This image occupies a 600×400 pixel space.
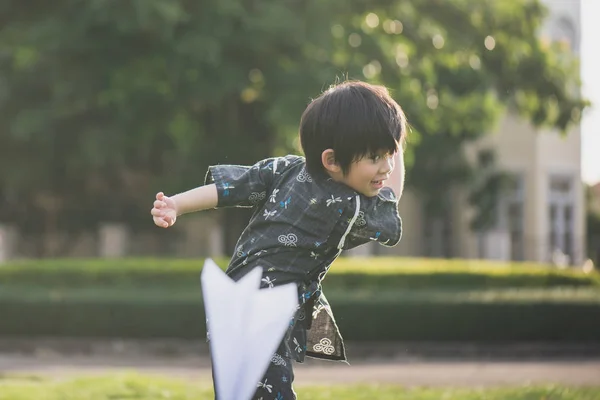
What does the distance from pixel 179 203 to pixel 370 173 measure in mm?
669

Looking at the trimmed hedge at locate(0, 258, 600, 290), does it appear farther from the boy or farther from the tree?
the boy

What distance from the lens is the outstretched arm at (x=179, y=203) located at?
3740mm

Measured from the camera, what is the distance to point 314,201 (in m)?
3.88

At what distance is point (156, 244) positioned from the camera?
30859 millimetres

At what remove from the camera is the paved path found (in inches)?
435

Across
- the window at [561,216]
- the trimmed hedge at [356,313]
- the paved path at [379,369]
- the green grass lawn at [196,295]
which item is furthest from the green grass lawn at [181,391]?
the window at [561,216]

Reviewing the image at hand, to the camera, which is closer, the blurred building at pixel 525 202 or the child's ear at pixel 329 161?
the child's ear at pixel 329 161

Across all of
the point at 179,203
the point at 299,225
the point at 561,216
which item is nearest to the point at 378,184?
the point at 299,225

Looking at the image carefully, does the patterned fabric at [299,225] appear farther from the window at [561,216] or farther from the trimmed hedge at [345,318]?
the window at [561,216]

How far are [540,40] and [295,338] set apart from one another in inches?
674

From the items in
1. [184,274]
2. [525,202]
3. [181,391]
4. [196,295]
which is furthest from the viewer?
[525,202]

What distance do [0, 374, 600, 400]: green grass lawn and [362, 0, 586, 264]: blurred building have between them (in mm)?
22869

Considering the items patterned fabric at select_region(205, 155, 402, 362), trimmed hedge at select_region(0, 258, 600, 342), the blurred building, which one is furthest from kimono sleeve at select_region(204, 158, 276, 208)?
the blurred building

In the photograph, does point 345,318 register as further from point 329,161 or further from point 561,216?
point 561,216
